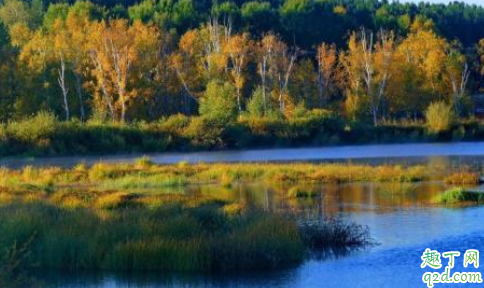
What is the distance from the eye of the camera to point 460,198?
29578mm

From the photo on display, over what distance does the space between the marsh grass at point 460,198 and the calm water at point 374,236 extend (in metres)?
0.52

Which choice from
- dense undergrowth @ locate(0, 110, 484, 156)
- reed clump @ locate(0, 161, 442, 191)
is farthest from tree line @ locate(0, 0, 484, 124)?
reed clump @ locate(0, 161, 442, 191)

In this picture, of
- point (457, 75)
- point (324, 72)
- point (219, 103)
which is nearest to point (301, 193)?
point (219, 103)

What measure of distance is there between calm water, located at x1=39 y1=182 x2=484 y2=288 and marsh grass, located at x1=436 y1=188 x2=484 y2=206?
20.5 inches

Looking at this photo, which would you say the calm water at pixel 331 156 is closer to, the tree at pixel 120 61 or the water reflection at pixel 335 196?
the tree at pixel 120 61

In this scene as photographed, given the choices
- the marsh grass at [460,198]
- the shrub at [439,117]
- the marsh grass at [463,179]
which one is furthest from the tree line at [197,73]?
the marsh grass at [460,198]

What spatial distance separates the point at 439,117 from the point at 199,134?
1825 cm

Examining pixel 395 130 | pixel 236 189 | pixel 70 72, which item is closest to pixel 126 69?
pixel 70 72

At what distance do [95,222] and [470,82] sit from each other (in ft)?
247

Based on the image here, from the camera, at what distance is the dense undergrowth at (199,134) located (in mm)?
61406

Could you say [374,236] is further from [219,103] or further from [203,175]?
[219,103]

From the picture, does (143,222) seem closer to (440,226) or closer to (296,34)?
(440,226)

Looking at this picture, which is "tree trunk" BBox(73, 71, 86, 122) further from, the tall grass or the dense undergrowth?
the tall grass

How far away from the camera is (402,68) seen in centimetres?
7831
